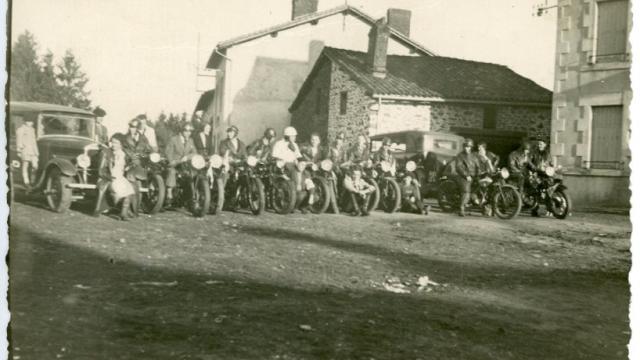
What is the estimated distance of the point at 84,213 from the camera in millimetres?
3307

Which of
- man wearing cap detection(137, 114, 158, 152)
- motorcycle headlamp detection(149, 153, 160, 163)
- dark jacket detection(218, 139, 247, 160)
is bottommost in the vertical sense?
motorcycle headlamp detection(149, 153, 160, 163)

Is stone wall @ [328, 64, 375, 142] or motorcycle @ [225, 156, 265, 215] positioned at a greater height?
stone wall @ [328, 64, 375, 142]

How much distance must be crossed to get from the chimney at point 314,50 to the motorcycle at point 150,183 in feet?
3.75

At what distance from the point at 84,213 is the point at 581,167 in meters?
3.04

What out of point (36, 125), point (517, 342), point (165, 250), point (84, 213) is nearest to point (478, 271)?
point (517, 342)

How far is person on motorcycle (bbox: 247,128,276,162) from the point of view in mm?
3688

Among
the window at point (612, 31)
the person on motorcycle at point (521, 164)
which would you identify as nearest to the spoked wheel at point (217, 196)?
the person on motorcycle at point (521, 164)

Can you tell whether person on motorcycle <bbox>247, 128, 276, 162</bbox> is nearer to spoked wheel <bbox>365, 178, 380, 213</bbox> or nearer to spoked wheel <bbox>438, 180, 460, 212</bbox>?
spoked wheel <bbox>365, 178, 380, 213</bbox>

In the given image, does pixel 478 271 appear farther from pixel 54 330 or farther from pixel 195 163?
pixel 54 330

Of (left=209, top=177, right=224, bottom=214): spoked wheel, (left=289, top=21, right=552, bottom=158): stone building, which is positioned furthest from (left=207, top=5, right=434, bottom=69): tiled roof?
(left=209, top=177, right=224, bottom=214): spoked wheel

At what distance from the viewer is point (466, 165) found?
13.8ft

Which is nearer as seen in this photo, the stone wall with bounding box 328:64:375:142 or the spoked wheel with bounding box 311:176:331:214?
the stone wall with bounding box 328:64:375:142

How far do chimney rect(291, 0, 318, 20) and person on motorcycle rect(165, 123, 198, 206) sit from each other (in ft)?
3.00

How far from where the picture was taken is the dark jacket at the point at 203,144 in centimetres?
346
